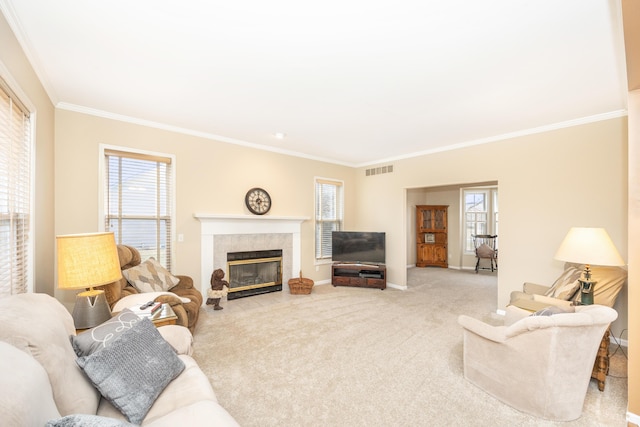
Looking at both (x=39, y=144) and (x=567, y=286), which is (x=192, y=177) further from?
(x=567, y=286)

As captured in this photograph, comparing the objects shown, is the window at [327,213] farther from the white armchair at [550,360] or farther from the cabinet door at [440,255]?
the white armchair at [550,360]

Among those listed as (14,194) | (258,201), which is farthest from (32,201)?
(258,201)

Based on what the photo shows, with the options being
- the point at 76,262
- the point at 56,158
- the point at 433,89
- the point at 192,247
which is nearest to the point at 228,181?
the point at 192,247

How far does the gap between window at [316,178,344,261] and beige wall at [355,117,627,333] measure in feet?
6.90

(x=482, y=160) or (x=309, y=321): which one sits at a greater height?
(x=482, y=160)

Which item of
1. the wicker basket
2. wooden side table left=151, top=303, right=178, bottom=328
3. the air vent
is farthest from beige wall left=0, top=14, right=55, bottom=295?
the air vent

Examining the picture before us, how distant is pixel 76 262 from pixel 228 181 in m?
2.83

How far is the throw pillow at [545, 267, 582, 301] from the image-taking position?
2.78m

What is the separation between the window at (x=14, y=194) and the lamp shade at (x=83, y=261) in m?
0.38

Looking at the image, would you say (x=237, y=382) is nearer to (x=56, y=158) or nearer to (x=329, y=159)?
(x=56, y=158)

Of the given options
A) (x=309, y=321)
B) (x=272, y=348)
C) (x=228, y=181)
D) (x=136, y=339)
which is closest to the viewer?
(x=136, y=339)

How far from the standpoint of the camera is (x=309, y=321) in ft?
12.1

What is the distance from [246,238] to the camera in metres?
4.78

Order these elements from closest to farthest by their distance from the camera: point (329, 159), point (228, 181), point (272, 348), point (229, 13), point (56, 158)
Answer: point (229, 13), point (272, 348), point (56, 158), point (228, 181), point (329, 159)
